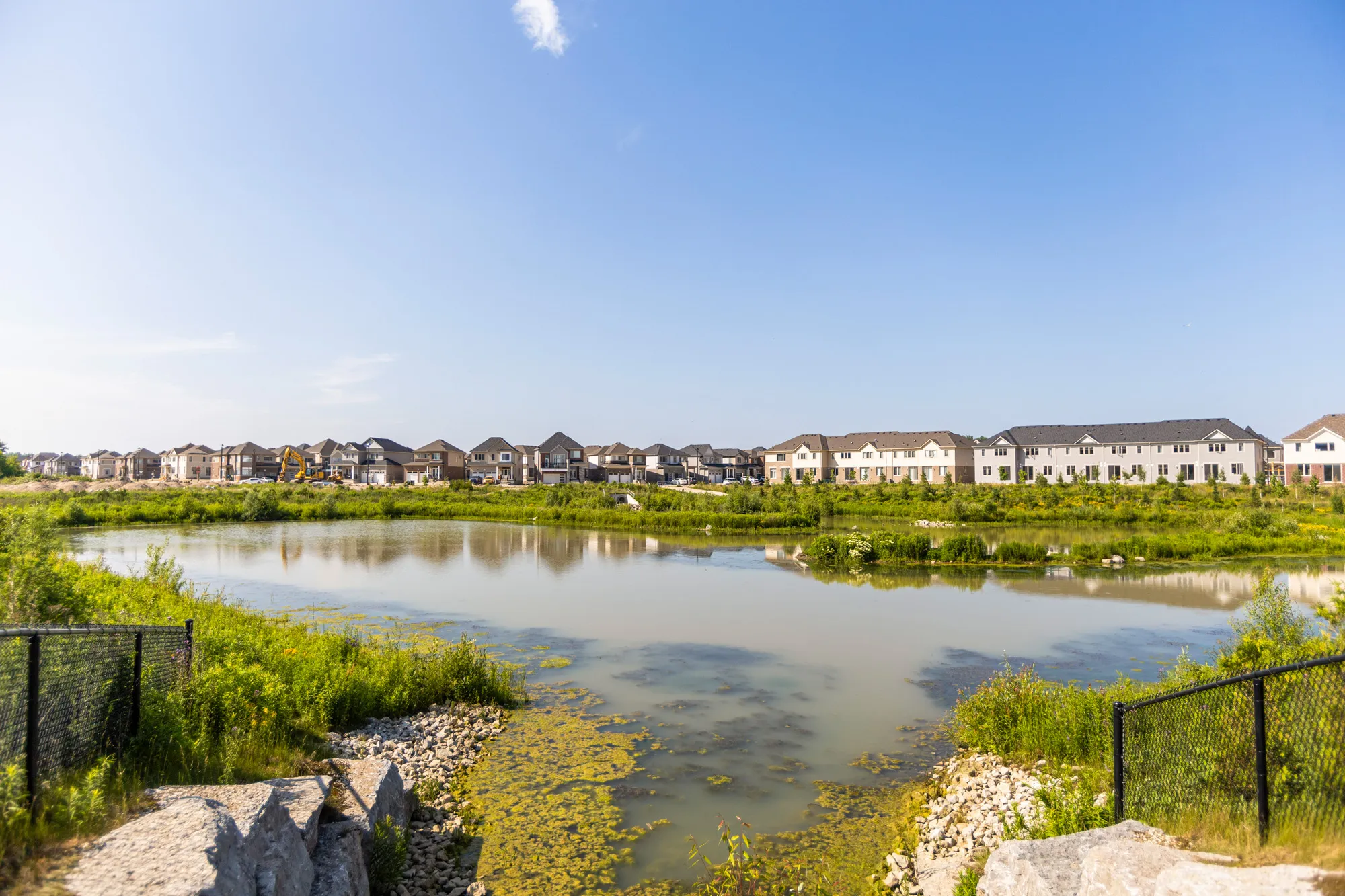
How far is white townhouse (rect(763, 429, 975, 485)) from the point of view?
250ft

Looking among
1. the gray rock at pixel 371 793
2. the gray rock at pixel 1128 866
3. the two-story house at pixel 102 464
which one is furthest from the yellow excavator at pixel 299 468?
Result: the gray rock at pixel 1128 866

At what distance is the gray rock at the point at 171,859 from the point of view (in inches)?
158

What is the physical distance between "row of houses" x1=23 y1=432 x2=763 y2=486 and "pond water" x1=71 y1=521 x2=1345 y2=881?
193 ft

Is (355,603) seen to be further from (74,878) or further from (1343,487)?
(1343,487)

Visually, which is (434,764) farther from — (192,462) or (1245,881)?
(192,462)

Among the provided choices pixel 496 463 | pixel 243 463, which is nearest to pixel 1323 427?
pixel 496 463

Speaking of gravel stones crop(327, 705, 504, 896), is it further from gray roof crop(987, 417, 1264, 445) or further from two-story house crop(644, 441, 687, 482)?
two-story house crop(644, 441, 687, 482)

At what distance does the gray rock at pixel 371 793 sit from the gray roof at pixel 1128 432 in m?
78.1

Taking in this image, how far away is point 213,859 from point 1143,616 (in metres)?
22.0

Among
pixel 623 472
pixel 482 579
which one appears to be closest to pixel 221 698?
pixel 482 579

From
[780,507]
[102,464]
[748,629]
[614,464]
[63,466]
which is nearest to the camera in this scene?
[748,629]

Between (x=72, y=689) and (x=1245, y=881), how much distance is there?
25.6 feet

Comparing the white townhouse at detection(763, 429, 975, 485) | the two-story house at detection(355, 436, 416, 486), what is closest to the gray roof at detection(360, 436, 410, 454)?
the two-story house at detection(355, 436, 416, 486)

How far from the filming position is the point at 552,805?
28.9ft
